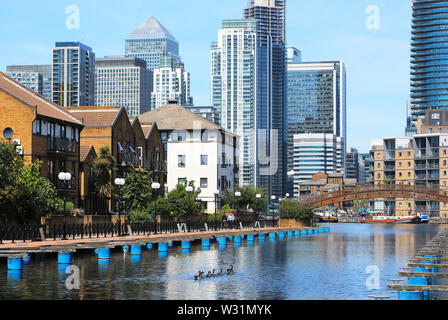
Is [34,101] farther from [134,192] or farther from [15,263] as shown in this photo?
[15,263]

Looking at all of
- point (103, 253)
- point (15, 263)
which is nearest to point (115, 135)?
point (103, 253)

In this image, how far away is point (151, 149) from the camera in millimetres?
102250

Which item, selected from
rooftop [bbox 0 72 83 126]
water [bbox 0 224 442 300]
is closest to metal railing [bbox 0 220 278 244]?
water [bbox 0 224 442 300]

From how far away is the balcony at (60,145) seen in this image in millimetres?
69438

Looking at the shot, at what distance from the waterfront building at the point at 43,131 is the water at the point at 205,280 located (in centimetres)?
1716

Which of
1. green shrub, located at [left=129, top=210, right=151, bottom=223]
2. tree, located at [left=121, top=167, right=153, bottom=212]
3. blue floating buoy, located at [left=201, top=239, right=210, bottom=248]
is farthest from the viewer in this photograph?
tree, located at [left=121, top=167, right=153, bottom=212]

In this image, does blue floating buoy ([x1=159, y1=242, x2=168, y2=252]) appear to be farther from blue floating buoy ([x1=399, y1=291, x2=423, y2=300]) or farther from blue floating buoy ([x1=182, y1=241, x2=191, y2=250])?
blue floating buoy ([x1=399, y1=291, x2=423, y2=300])

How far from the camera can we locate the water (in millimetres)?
32969

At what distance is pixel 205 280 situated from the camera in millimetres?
38125

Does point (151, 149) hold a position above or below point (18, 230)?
above

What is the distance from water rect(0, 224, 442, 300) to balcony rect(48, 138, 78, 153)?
18236 millimetres
